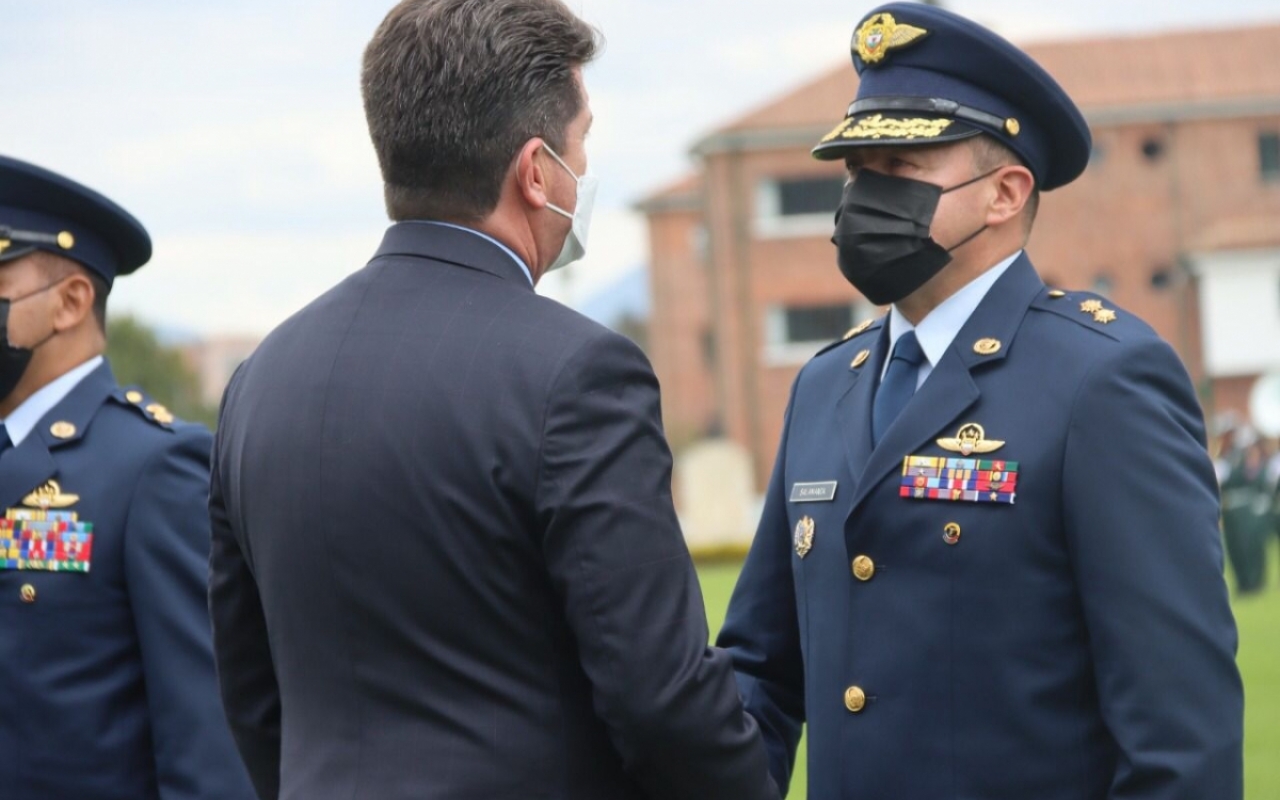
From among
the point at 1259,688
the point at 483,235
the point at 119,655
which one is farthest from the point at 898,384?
the point at 1259,688

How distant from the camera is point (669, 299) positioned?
60031mm

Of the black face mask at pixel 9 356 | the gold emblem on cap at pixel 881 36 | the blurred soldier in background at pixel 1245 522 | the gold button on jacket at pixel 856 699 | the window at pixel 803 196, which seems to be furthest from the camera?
the window at pixel 803 196

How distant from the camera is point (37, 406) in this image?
412 centimetres

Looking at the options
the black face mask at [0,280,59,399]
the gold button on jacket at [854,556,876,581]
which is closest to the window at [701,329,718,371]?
the black face mask at [0,280,59,399]

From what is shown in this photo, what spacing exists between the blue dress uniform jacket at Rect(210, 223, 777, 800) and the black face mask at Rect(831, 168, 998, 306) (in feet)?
2.46

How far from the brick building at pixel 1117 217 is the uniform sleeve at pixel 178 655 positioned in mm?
40252

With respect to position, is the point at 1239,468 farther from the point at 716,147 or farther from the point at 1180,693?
the point at 716,147

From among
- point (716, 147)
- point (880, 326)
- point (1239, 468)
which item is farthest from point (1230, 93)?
point (880, 326)

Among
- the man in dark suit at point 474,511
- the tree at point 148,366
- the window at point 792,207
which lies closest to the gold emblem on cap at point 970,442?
the man in dark suit at point 474,511

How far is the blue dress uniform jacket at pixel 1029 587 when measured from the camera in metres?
2.85

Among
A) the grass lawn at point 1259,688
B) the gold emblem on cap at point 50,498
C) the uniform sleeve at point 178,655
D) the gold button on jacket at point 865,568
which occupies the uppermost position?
the gold emblem on cap at point 50,498

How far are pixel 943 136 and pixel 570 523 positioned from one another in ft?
3.84

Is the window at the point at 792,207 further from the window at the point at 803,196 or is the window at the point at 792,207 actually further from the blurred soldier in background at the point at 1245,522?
the blurred soldier in background at the point at 1245,522

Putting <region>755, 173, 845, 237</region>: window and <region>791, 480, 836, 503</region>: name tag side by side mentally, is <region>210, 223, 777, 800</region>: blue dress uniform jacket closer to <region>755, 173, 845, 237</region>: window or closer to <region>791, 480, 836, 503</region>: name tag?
<region>791, 480, 836, 503</region>: name tag
